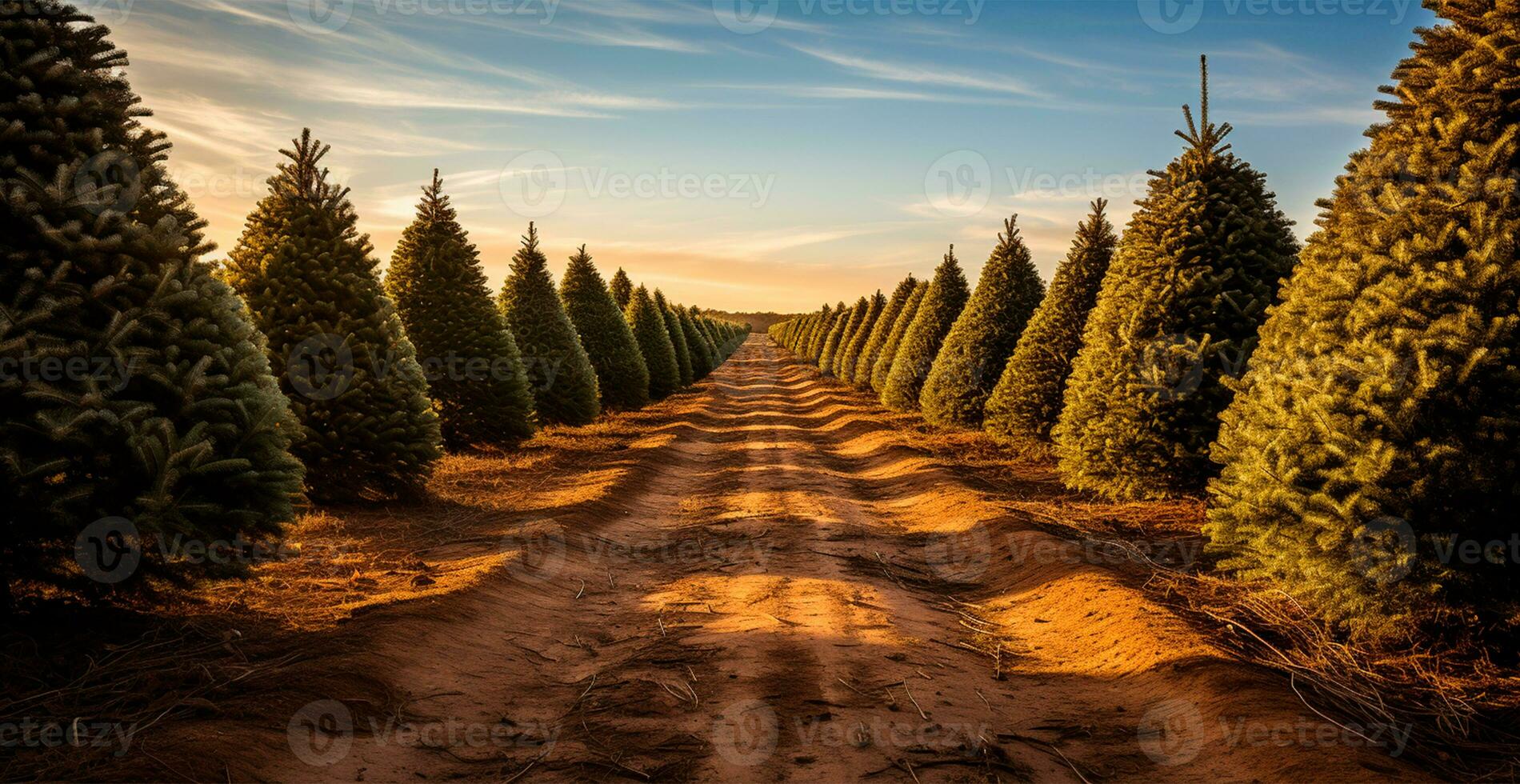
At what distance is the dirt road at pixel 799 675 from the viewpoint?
463 centimetres

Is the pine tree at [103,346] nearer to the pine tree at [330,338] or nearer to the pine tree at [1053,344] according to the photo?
the pine tree at [330,338]

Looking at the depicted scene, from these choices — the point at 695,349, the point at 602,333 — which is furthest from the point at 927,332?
the point at 695,349

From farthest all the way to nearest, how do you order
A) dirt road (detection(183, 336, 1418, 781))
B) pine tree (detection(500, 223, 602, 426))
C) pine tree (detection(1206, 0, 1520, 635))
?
1. pine tree (detection(500, 223, 602, 426))
2. pine tree (detection(1206, 0, 1520, 635))
3. dirt road (detection(183, 336, 1418, 781))

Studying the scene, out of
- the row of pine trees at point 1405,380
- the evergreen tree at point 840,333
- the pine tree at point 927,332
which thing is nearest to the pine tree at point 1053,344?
the row of pine trees at point 1405,380

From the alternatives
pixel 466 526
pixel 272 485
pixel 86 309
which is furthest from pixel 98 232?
pixel 466 526

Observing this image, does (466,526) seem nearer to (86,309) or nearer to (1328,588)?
(86,309)

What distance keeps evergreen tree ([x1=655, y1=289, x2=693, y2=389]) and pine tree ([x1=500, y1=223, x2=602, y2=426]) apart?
1741cm

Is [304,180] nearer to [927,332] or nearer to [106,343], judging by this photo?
[106,343]

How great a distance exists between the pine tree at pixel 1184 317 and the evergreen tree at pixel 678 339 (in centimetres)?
2839

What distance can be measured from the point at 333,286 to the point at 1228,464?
10922mm

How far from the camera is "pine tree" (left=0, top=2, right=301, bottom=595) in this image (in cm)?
514

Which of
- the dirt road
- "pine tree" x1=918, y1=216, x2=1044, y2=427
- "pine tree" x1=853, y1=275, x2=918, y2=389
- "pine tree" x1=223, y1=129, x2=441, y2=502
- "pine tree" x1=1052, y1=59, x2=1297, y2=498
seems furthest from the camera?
"pine tree" x1=853, y1=275, x2=918, y2=389

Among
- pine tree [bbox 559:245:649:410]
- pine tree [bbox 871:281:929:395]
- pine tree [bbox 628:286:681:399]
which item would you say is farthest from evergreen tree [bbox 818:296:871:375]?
pine tree [bbox 559:245:649:410]

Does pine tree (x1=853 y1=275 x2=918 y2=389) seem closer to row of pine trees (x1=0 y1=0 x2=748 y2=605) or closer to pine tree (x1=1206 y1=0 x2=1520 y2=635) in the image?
pine tree (x1=1206 y1=0 x2=1520 y2=635)
